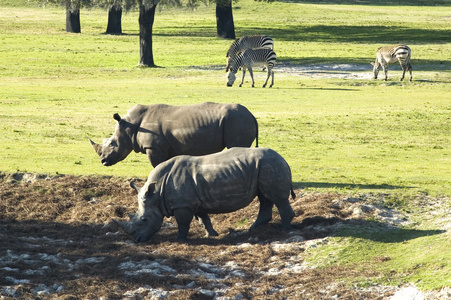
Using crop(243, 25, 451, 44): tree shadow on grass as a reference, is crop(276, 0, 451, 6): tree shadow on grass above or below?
above

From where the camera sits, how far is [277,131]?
2545cm

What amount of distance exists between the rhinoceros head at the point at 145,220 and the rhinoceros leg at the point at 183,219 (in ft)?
1.09

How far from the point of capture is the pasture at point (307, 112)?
13719 mm

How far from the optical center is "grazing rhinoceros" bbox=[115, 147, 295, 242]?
1404 cm

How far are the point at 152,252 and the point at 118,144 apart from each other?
3.83m

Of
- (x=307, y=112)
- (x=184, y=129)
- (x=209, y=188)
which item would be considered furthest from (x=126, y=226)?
(x=307, y=112)

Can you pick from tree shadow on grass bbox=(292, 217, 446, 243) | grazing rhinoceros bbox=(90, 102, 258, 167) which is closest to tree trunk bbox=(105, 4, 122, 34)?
grazing rhinoceros bbox=(90, 102, 258, 167)

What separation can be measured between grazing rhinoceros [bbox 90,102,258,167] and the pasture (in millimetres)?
1297

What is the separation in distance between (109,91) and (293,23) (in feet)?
133

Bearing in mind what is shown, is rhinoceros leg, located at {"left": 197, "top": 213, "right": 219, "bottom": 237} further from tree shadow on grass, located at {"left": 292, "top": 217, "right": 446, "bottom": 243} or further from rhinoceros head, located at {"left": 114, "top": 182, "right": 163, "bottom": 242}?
tree shadow on grass, located at {"left": 292, "top": 217, "right": 446, "bottom": 243}

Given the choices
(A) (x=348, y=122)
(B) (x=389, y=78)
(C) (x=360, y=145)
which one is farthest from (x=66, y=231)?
(B) (x=389, y=78)

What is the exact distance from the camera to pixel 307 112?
97.2ft

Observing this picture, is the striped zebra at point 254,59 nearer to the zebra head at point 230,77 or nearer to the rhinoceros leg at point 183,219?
the zebra head at point 230,77

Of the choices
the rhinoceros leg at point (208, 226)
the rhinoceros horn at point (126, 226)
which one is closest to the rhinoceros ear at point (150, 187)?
the rhinoceros horn at point (126, 226)
